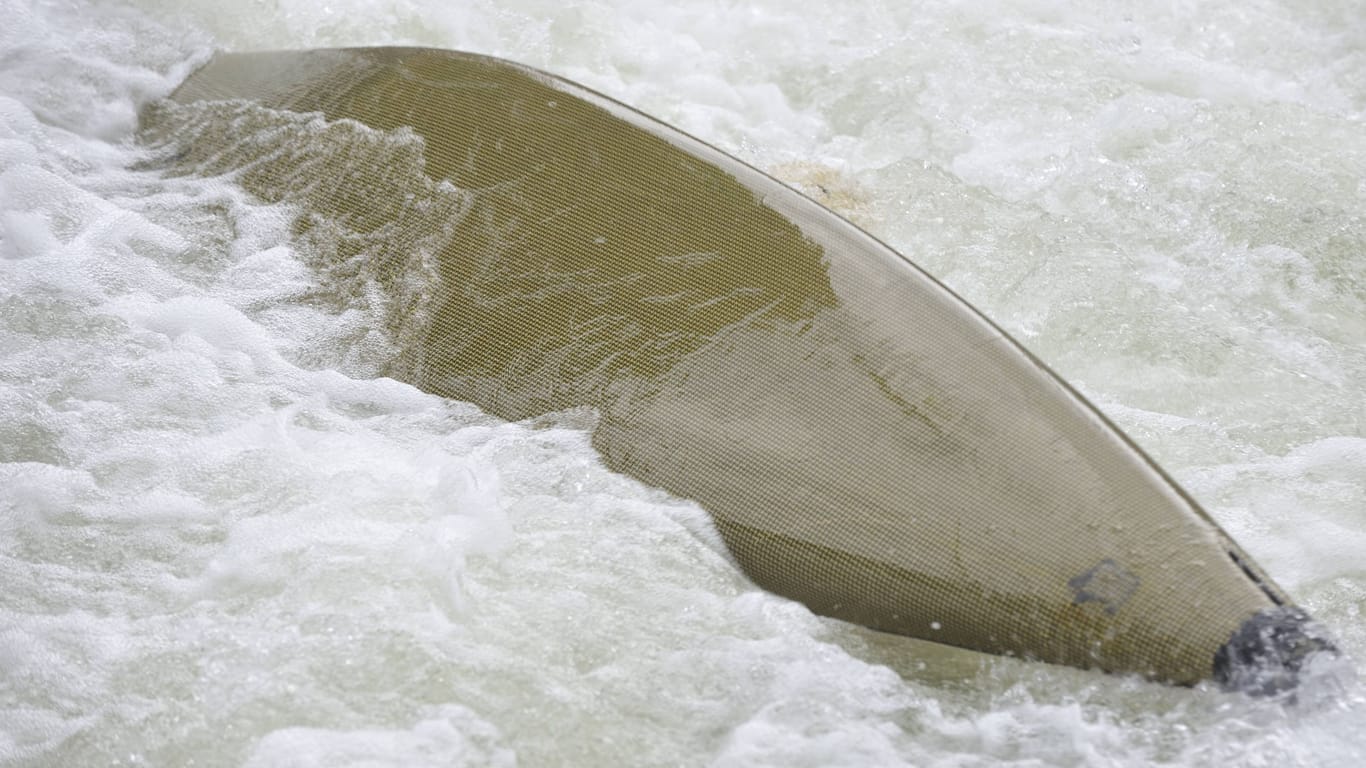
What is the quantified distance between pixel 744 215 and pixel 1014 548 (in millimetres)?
594

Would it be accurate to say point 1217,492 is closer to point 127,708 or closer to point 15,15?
point 127,708

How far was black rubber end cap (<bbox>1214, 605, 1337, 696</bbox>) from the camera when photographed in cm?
123

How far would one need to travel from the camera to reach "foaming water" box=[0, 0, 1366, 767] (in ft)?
4.24

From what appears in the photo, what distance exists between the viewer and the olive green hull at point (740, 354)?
1338 mm

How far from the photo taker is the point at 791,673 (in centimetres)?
133

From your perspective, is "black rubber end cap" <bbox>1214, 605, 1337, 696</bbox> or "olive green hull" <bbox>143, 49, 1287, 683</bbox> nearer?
"black rubber end cap" <bbox>1214, 605, 1337, 696</bbox>

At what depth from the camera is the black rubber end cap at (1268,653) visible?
1.23 metres

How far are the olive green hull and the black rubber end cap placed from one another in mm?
13

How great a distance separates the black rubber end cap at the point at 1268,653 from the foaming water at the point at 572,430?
2 centimetres

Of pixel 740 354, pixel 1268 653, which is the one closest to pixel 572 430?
pixel 740 354

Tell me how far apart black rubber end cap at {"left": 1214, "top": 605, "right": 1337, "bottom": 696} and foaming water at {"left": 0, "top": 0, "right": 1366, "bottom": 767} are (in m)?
0.02

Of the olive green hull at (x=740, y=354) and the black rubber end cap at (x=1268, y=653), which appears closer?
the black rubber end cap at (x=1268, y=653)

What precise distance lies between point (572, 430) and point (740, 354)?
0.21 metres

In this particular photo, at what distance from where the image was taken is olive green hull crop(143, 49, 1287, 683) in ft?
4.39
